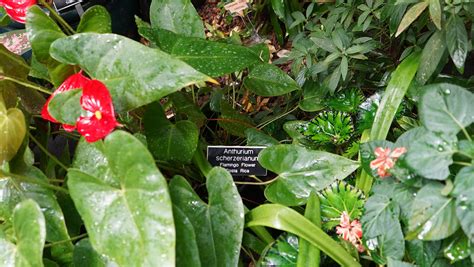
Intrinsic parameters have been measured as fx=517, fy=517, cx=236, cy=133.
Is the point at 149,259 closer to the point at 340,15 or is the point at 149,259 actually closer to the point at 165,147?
the point at 165,147

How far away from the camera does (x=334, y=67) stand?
1.32 meters

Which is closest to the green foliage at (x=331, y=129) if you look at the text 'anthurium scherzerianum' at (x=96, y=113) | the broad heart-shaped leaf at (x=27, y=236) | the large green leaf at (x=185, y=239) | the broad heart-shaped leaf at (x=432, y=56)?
the broad heart-shaped leaf at (x=432, y=56)

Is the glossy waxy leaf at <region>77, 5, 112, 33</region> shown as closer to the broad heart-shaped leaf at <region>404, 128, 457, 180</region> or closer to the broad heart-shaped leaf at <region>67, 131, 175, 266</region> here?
the broad heart-shaped leaf at <region>67, 131, 175, 266</region>

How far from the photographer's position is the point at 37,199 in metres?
1.04

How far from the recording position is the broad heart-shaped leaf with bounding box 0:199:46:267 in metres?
0.86

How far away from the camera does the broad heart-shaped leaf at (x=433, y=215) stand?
2.35 ft

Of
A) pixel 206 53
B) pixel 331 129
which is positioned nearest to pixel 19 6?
pixel 206 53

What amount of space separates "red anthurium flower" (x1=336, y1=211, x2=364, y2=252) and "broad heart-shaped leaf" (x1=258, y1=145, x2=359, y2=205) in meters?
0.13

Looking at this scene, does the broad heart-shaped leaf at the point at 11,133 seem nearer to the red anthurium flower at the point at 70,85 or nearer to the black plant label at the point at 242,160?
the red anthurium flower at the point at 70,85

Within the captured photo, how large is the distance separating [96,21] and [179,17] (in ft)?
0.94

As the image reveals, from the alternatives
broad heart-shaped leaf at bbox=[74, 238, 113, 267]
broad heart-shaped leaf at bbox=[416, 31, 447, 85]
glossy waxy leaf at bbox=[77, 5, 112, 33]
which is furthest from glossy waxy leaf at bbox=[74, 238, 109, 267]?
broad heart-shaped leaf at bbox=[416, 31, 447, 85]

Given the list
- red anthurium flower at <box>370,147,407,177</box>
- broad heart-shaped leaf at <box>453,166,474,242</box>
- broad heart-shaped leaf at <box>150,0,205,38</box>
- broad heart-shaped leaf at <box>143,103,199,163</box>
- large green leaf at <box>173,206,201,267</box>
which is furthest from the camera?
broad heart-shaped leaf at <box>150,0,205,38</box>

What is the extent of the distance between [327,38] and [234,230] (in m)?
0.54

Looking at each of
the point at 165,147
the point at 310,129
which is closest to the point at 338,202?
the point at 310,129
